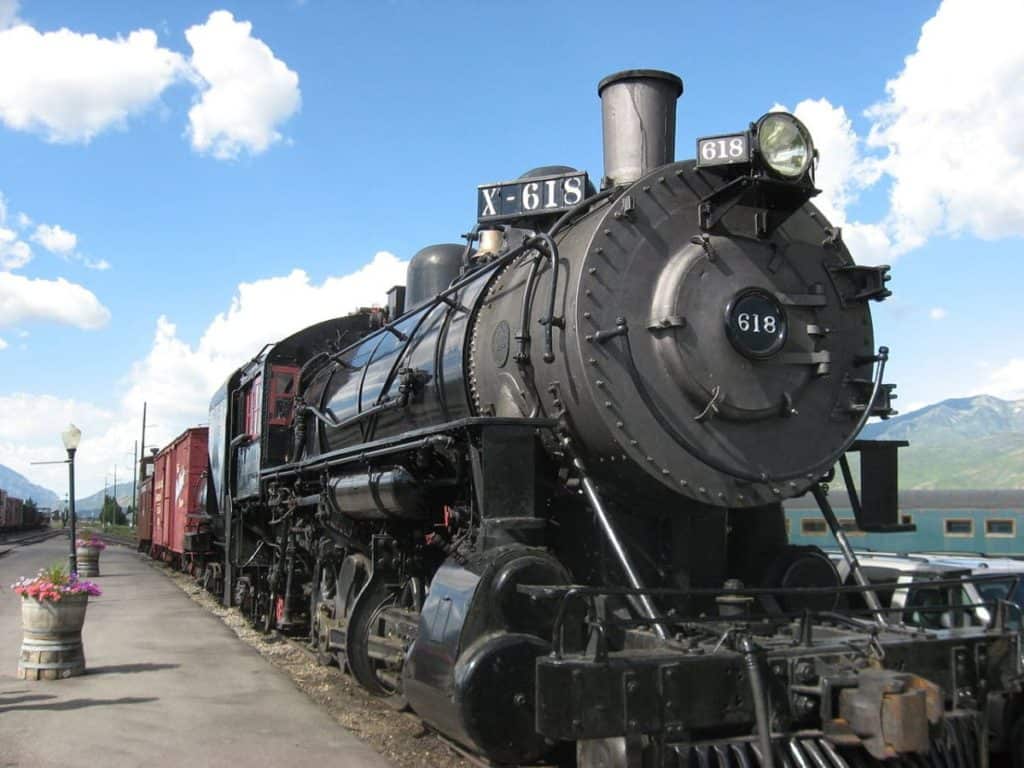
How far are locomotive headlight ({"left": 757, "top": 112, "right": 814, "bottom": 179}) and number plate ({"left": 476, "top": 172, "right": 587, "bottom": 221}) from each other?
45.7 inches

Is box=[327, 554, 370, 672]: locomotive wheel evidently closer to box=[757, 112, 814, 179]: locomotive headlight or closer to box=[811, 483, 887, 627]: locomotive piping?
A: box=[811, 483, 887, 627]: locomotive piping

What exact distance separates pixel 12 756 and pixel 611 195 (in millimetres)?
4905

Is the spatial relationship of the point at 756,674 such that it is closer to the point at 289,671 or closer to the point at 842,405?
the point at 842,405

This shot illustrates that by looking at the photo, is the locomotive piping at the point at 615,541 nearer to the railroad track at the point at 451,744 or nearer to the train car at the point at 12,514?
the railroad track at the point at 451,744

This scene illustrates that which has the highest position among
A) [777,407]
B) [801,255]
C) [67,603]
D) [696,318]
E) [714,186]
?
[714,186]

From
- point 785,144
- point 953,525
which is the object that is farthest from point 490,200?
point 953,525

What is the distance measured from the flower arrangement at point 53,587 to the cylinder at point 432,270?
159 inches

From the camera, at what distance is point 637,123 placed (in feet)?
19.6

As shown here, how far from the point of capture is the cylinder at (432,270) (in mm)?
8992

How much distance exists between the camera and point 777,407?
204 inches

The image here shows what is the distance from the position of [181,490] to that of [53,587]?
11486mm

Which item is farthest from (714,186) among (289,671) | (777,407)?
(289,671)

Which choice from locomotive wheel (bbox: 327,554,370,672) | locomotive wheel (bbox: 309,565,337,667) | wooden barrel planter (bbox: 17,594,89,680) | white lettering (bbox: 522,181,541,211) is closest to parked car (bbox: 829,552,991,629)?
white lettering (bbox: 522,181,541,211)

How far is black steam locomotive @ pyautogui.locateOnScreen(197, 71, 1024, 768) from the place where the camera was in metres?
3.84
